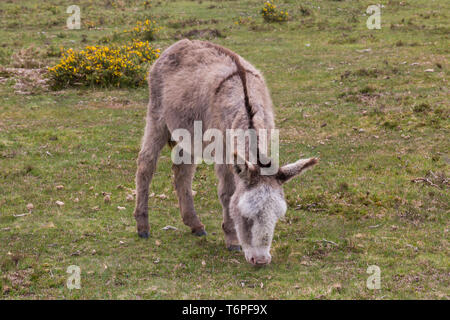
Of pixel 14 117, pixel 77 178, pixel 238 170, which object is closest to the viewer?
pixel 238 170

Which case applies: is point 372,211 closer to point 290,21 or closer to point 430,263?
point 430,263

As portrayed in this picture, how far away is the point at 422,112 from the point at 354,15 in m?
12.8

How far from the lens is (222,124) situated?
678 cm

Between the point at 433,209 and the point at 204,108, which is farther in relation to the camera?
the point at 433,209

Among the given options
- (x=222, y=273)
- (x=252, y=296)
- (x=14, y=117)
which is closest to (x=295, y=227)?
(x=222, y=273)

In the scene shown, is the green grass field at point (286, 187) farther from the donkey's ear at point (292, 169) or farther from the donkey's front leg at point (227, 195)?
the donkey's ear at point (292, 169)

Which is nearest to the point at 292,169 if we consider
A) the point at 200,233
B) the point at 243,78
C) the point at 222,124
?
the point at 222,124

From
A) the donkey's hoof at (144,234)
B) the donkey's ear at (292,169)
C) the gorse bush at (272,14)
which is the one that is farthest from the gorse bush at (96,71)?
the donkey's ear at (292,169)

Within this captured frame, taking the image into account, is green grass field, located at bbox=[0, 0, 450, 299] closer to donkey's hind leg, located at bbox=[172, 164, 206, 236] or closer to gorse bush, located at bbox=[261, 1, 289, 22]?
donkey's hind leg, located at bbox=[172, 164, 206, 236]

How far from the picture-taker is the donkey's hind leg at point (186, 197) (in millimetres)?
8376

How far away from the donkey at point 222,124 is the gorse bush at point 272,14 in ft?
53.6

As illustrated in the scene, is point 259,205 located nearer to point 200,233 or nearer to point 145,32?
point 200,233

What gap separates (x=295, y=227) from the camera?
27.4ft

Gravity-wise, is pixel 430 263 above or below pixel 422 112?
below
